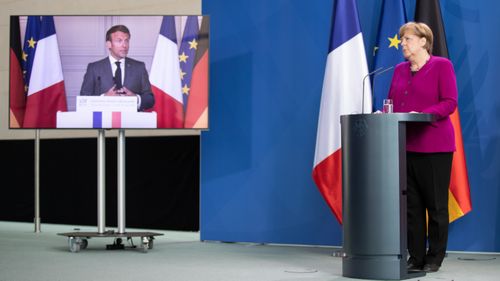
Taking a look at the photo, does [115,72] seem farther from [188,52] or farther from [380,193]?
[380,193]

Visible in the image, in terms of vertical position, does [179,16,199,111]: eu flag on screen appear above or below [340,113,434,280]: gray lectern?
above

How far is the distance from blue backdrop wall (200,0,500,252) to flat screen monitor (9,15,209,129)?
566mm

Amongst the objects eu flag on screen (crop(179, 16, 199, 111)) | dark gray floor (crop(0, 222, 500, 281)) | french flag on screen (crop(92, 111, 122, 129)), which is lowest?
dark gray floor (crop(0, 222, 500, 281))

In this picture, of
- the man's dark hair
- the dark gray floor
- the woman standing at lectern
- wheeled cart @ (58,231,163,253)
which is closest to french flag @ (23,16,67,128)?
the man's dark hair

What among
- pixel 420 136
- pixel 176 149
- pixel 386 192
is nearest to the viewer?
pixel 386 192

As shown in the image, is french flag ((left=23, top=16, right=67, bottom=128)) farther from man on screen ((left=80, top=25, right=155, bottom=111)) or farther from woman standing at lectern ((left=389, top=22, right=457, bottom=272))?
woman standing at lectern ((left=389, top=22, right=457, bottom=272))

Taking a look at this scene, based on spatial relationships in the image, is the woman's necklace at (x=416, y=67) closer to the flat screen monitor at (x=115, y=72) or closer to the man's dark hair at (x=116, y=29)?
the flat screen monitor at (x=115, y=72)

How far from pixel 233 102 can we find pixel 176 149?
149cm

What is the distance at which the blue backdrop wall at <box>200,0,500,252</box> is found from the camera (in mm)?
5531

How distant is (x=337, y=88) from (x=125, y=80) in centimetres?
142

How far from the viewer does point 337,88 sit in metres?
5.46

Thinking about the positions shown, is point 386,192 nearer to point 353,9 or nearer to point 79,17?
point 353,9

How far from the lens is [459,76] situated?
5582mm

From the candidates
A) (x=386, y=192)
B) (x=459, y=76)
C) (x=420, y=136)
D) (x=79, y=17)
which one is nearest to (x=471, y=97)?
(x=459, y=76)
